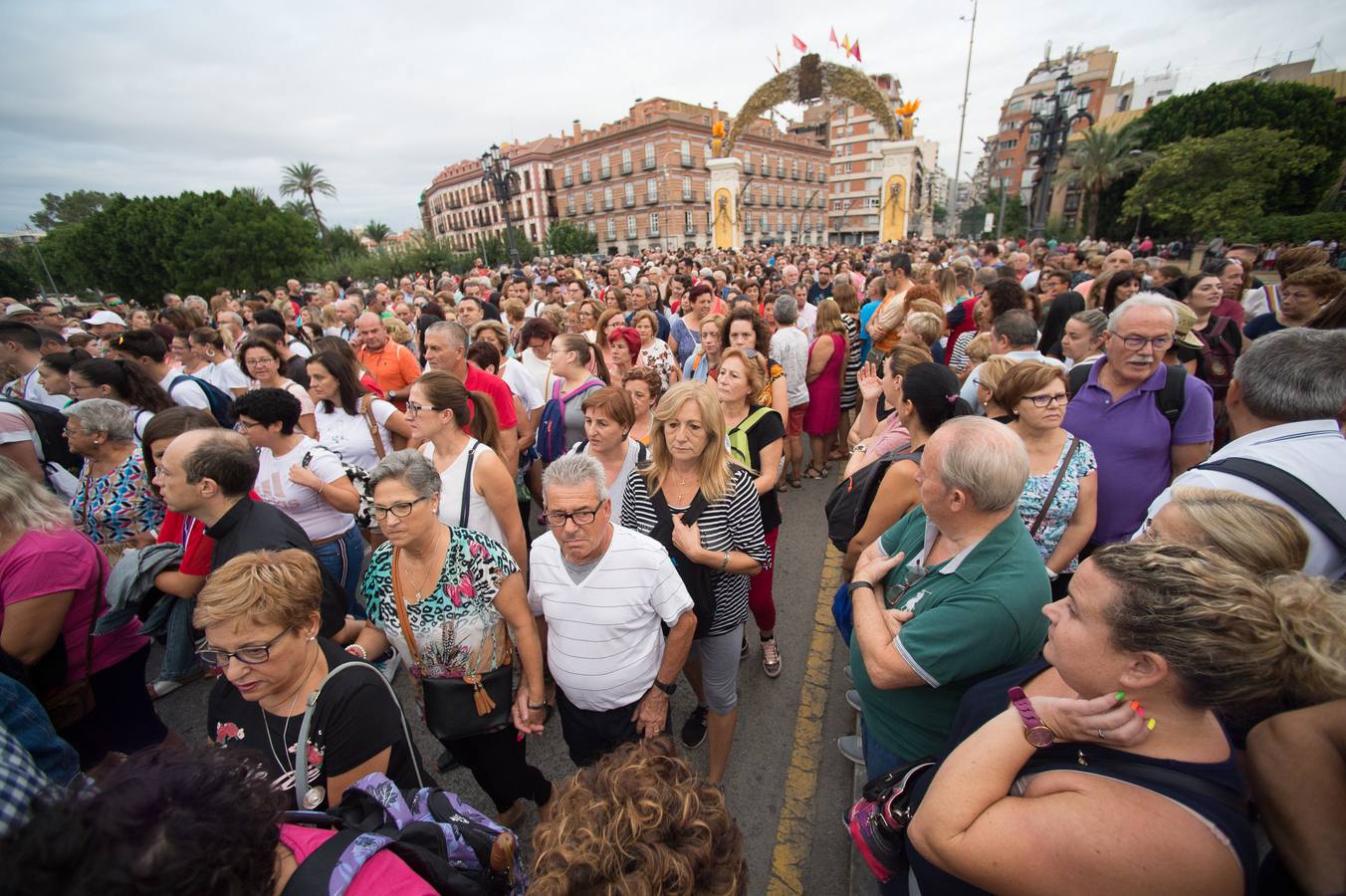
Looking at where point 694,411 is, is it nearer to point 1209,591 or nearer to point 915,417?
point 915,417

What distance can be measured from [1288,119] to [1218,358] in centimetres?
3984

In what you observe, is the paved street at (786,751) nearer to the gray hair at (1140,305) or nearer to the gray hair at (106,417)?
the gray hair at (106,417)

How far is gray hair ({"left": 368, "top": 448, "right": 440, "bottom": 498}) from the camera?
204cm

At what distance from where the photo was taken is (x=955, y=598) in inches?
61.0

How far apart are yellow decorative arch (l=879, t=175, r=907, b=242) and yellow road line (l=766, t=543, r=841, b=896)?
1104 inches

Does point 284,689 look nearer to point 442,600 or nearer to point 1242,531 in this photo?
point 442,600

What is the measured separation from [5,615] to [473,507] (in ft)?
5.69

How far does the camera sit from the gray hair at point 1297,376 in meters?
1.89

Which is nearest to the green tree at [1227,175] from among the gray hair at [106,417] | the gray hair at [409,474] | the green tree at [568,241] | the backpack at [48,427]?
the gray hair at [409,474]

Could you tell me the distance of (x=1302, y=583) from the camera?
3.59 ft

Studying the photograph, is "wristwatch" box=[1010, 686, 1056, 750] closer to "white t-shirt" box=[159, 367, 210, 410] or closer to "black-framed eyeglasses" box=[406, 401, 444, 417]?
"black-framed eyeglasses" box=[406, 401, 444, 417]

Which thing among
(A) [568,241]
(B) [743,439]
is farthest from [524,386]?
(A) [568,241]

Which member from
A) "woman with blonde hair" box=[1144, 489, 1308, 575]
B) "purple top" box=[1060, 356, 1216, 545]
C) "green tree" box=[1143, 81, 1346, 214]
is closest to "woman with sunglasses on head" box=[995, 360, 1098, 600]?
"purple top" box=[1060, 356, 1216, 545]

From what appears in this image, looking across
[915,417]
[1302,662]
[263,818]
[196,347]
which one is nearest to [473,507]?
[263,818]
